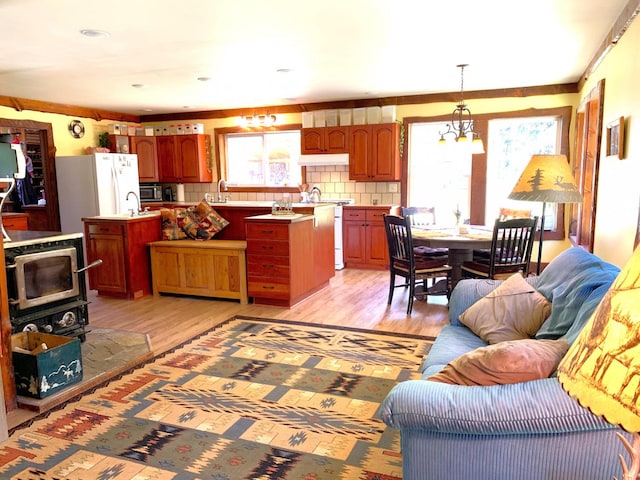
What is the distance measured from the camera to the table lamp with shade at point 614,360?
0.61 meters

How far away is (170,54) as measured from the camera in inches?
167

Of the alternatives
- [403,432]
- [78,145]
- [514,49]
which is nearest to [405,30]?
[514,49]

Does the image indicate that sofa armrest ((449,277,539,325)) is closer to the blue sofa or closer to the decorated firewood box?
the blue sofa

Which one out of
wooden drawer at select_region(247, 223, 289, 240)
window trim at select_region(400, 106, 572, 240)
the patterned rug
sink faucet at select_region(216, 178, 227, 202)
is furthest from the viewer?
sink faucet at select_region(216, 178, 227, 202)

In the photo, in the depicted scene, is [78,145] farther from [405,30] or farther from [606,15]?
[606,15]

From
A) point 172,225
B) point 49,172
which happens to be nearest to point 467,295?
point 172,225

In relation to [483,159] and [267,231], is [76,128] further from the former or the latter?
[483,159]

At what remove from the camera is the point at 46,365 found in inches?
110

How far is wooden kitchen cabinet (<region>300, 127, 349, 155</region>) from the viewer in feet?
22.9

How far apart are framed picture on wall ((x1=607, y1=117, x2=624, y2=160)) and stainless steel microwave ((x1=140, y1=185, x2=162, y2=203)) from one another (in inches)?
260

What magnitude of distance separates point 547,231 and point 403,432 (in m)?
5.50

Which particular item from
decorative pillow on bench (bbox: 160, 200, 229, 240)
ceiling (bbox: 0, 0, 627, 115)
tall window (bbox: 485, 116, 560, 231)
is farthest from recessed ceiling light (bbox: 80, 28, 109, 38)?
tall window (bbox: 485, 116, 560, 231)

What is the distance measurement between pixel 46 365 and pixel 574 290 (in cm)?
284

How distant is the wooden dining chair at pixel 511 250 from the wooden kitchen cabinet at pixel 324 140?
3139 millimetres
